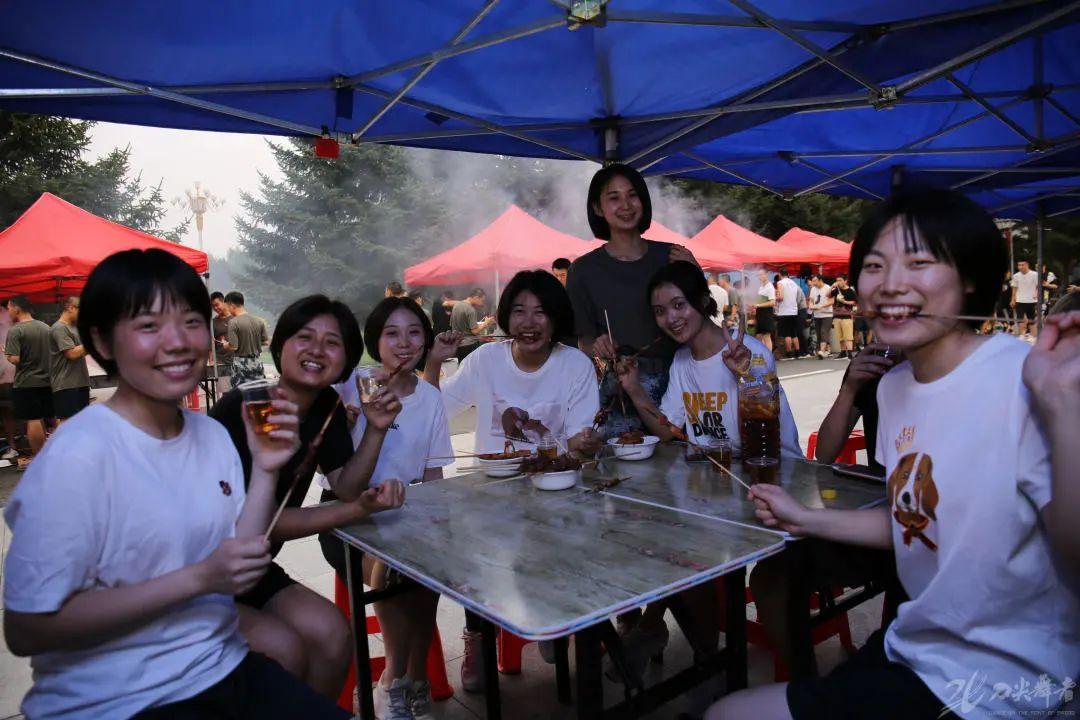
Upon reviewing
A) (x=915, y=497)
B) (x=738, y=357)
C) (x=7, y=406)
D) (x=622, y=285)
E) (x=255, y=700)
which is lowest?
(x=255, y=700)

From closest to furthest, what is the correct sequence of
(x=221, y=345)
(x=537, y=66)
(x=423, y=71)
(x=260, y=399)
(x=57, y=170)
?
1. (x=260, y=399)
2. (x=423, y=71)
3. (x=537, y=66)
4. (x=221, y=345)
5. (x=57, y=170)

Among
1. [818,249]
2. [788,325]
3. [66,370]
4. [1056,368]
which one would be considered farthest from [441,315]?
[1056,368]

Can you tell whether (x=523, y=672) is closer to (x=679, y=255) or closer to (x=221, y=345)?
(x=679, y=255)

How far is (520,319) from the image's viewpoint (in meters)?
3.12

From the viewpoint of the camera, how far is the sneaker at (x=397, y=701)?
2480 mm

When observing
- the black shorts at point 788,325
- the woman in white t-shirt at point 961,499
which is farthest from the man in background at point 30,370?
the black shorts at point 788,325

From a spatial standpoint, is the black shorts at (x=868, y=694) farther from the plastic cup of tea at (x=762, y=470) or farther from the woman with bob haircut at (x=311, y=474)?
the woman with bob haircut at (x=311, y=474)

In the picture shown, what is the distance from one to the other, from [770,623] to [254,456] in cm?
173

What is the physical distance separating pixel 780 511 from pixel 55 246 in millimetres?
9788

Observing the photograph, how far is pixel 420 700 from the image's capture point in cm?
259

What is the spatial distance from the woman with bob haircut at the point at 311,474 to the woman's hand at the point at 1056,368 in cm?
161

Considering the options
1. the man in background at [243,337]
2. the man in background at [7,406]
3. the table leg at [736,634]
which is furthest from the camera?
the man in background at [243,337]

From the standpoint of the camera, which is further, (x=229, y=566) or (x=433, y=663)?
(x=433, y=663)

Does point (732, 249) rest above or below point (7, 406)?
above
